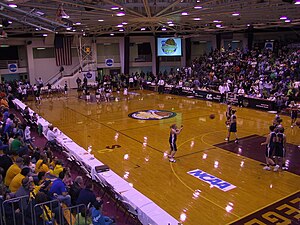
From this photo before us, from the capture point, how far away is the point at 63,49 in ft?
114

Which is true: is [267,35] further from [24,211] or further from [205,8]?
[24,211]

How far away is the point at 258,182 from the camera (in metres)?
9.86

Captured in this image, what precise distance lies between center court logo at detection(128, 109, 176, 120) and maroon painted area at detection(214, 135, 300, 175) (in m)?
6.15

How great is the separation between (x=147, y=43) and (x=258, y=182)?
3103 cm

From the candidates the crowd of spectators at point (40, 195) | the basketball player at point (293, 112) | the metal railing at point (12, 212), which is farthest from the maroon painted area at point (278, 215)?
the basketball player at point (293, 112)

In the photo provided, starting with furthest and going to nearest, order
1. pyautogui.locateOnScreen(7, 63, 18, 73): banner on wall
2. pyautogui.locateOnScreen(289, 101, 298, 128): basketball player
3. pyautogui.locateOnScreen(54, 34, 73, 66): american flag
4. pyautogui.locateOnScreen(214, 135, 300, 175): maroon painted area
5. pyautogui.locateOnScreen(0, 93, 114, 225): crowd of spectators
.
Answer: pyautogui.locateOnScreen(54, 34, 73, 66): american flag → pyautogui.locateOnScreen(7, 63, 18, 73): banner on wall → pyautogui.locateOnScreen(289, 101, 298, 128): basketball player → pyautogui.locateOnScreen(214, 135, 300, 175): maroon painted area → pyautogui.locateOnScreen(0, 93, 114, 225): crowd of spectators

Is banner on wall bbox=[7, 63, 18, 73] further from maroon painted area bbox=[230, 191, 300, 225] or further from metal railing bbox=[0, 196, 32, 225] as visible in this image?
maroon painted area bbox=[230, 191, 300, 225]

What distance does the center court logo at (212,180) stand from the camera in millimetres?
9594

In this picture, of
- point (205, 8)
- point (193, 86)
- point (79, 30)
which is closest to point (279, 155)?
point (205, 8)

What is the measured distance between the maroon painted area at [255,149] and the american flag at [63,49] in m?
25.0

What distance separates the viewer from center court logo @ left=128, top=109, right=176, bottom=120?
63.7 ft

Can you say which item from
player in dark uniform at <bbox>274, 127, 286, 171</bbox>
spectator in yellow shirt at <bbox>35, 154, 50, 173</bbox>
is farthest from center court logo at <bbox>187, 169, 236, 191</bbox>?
spectator in yellow shirt at <bbox>35, 154, 50, 173</bbox>

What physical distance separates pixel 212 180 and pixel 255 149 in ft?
11.8

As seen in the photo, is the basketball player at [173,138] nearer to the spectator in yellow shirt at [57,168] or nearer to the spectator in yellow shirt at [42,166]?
the spectator in yellow shirt at [57,168]
